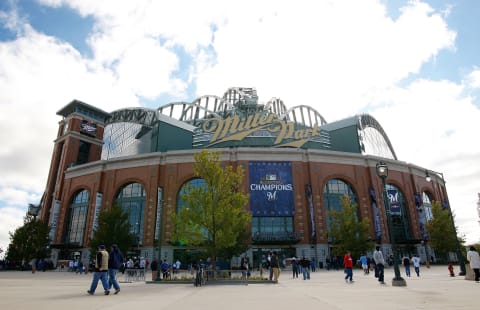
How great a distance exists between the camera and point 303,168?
45156 millimetres

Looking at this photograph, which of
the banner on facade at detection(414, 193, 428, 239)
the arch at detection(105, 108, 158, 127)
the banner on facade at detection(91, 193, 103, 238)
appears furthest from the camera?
the arch at detection(105, 108, 158, 127)

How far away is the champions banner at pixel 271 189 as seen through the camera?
41.6 m

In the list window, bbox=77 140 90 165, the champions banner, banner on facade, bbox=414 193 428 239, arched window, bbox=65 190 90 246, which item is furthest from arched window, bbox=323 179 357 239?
window, bbox=77 140 90 165

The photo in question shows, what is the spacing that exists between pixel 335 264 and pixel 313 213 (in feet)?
24.1

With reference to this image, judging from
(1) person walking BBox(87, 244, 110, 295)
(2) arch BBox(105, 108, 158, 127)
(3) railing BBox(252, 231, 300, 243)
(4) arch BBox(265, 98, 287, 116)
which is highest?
(4) arch BBox(265, 98, 287, 116)

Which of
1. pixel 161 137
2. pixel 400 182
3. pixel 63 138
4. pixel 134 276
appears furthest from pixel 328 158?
pixel 63 138

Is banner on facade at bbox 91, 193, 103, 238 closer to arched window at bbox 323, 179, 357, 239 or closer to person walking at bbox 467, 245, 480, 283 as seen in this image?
arched window at bbox 323, 179, 357, 239

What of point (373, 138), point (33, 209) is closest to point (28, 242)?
point (33, 209)

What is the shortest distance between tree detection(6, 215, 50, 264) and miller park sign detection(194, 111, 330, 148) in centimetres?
2679

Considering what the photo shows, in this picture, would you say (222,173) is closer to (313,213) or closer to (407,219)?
(313,213)

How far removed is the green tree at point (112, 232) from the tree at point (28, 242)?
11.7 meters

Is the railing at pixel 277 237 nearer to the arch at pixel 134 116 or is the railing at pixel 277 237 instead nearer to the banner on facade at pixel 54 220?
the banner on facade at pixel 54 220

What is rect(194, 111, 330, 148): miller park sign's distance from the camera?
1945 inches

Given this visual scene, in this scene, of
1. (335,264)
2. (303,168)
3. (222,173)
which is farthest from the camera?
(303,168)
